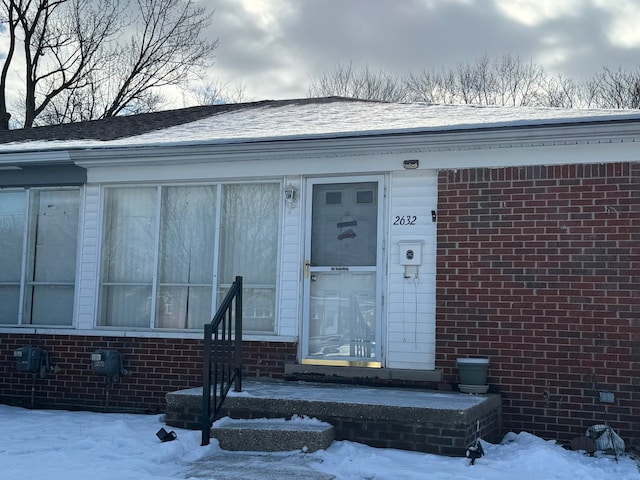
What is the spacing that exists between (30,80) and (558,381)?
23.1m

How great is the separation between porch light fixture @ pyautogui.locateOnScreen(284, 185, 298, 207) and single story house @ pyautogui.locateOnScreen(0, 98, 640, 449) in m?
0.05

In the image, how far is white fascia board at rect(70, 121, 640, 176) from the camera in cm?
699

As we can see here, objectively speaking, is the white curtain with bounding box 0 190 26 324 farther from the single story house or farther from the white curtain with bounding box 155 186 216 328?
the white curtain with bounding box 155 186 216 328

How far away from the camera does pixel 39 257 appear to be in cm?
920

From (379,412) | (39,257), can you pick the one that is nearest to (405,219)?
(379,412)

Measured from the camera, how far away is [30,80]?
1013 inches

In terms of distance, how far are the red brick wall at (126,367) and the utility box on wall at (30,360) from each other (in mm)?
106

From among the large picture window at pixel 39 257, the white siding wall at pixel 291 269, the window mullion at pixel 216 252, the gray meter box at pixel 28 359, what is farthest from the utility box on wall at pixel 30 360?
the white siding wall at pixel 291 269

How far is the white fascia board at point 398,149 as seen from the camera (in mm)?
6992

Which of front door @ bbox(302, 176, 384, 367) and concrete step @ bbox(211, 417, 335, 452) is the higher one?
front door @ bbox(302, 176, 384, 367)

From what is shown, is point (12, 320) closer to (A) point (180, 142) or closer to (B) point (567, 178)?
(A) point (180, 142)

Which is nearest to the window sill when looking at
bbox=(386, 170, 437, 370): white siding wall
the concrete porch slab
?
the concrete porch slab

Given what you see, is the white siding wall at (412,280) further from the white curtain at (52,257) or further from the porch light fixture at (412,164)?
the white curtain at (52,257)

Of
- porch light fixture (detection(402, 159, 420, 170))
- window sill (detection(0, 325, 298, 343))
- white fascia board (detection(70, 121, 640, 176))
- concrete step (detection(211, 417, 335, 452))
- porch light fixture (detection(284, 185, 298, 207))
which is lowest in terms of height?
concrete step (detection(211, 417, 335, 452))
